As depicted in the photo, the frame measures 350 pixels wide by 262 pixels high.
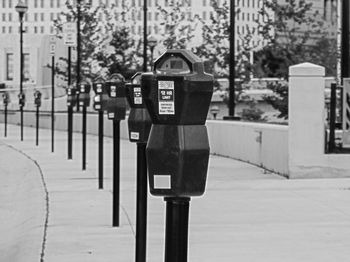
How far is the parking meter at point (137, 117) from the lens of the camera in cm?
815

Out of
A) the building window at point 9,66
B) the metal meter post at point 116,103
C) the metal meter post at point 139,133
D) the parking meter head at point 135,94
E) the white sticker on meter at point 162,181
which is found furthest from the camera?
the building window at point 9,66

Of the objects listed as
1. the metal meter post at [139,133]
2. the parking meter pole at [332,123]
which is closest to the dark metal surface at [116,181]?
the metal meter post at [139,133]

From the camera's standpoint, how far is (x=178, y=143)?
4789 mm

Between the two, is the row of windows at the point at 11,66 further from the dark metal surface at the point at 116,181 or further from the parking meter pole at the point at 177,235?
the parking meter pole at the point at 177,235

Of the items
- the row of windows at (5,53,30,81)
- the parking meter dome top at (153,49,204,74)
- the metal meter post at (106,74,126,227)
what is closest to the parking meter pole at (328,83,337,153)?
the metal meter post at (106,74,126,227)

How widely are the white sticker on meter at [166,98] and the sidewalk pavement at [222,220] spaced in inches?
152

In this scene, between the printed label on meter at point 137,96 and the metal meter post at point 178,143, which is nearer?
the metal meter post at point 178,143

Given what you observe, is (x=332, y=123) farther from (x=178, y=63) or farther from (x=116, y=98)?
(x=178, y=63)

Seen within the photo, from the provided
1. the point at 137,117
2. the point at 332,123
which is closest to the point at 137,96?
the point at 137,117

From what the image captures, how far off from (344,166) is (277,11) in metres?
16.7

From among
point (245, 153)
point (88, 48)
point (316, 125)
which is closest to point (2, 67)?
point (88, 48)

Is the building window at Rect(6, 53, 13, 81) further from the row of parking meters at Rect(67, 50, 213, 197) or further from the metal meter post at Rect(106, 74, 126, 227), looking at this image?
the row of parking meters at Rect(67, 50, 213, 197)

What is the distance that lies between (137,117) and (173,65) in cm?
326

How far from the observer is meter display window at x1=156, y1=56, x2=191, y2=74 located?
4945mm
